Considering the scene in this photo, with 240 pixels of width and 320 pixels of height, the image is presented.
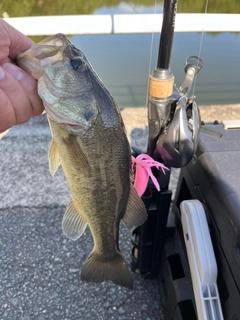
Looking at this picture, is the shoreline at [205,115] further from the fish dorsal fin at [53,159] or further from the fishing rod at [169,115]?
the fish dorsal fin at [53,159]

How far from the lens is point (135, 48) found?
754cm

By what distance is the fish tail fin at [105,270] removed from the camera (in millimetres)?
1573

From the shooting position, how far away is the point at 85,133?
120 cm

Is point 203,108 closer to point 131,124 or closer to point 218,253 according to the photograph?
point 131,124

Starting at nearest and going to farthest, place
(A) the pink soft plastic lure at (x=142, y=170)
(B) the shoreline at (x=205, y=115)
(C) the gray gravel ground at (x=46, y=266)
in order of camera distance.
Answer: (A) the pink soft plastic lure at (x=142, y=170), (C) the gray gravel ground at (x=46, y=266), (B) the shoreline at (x=205, y=115)

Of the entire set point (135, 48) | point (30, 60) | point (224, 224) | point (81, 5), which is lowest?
point (135, 48)

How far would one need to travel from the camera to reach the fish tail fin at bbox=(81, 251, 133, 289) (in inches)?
61.9

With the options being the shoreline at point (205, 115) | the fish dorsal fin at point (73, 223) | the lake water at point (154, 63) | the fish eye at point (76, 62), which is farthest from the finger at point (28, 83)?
the lake water at point (154, 63)

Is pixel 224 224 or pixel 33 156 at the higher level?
pixel 224 224

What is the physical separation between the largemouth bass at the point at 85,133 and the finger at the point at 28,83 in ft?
0.09

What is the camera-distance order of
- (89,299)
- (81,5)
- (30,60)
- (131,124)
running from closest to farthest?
1. (30,60)
2. (89,299)
3. (131,124)
4. (81,5)

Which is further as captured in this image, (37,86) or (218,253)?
(218,253)

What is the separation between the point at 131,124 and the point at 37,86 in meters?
2.54

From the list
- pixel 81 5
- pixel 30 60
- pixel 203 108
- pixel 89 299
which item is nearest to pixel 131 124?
pixel 203 108
